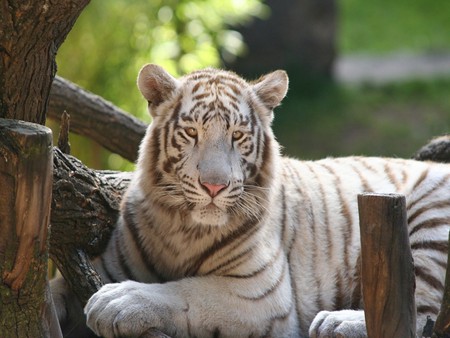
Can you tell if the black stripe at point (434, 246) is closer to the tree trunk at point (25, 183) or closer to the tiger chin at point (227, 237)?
the tiger chin at point (227, 237)

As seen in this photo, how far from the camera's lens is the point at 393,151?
359 inches

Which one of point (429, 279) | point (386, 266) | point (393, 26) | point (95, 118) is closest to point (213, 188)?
point (386, 266)

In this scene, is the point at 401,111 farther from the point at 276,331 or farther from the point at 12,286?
the point at 12,286

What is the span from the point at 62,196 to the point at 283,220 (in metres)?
0.91

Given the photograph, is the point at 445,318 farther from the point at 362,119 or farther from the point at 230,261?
the point at 362,119

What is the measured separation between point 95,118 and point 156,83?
49.7 inches

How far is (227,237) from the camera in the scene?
336cm

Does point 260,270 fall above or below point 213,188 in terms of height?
below

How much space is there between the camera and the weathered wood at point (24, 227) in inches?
95.9

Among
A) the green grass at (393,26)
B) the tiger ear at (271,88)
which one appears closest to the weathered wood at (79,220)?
the tiger ear at (271,88)

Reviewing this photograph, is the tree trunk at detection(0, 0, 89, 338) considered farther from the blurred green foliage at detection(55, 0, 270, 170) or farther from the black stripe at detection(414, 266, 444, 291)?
the blurred green foliage at detection(55, 0, 270, 170)

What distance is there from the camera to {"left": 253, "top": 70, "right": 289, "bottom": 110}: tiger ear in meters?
3.51

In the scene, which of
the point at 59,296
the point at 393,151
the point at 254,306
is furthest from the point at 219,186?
the point at 393,151

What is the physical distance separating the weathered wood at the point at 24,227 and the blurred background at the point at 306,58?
12.0 feet
